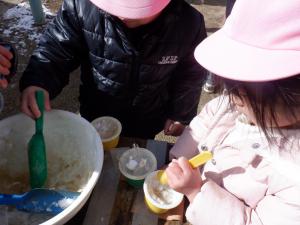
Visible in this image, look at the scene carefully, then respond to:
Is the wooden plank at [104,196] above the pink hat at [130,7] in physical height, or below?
below

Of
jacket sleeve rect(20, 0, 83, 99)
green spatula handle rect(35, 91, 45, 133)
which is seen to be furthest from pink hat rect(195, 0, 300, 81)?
jacket sleeve rect(20, 0, 83, 99)

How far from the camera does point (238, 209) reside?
79 cm

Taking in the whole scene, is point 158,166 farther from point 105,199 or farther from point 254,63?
point 254,63

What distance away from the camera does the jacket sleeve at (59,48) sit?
1.07 meters

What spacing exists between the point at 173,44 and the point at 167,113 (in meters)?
0.35

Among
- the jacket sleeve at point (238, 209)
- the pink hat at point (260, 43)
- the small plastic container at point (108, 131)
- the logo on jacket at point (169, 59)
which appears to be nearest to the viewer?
the pink hat at point (260, 43)

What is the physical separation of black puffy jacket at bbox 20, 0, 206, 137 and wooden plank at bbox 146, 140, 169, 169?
24 cm

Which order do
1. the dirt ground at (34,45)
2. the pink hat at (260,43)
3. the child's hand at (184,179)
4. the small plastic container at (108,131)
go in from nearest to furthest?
1. the pink hat at (260,43)
2. the child's hand at (184,179)
3. the small plastic container at (108,131)
4. the dirt ground at (34,45)

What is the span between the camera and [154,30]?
42.6 inches

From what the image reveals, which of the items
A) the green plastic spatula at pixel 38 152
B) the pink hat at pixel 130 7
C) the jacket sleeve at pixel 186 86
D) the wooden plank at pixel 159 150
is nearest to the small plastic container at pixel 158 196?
the wooden plank at pixel 159 150

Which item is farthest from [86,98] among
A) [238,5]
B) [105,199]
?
[238,5]

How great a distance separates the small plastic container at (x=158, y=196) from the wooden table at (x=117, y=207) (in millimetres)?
25

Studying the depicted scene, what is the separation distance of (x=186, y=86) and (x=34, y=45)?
1595 mm

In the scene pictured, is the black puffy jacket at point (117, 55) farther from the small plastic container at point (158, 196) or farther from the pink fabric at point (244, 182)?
the small plastic container at point (158, 196)
